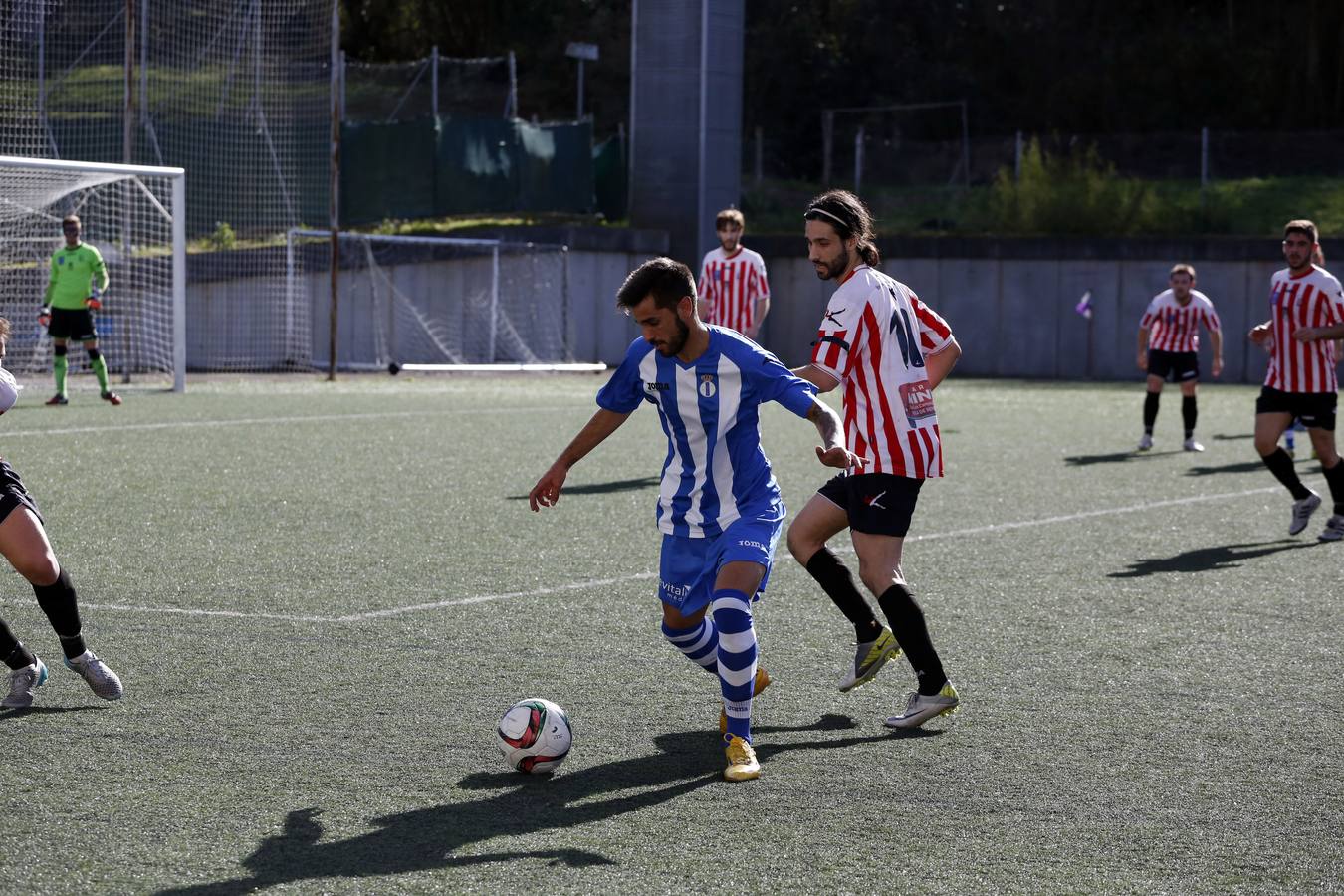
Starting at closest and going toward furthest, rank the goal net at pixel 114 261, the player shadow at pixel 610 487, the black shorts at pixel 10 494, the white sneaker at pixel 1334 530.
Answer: the black shorts at pixel 10 494 → the white sneaker at pixel 1334 530 → the player shadow at pixel 610 487 → the goal net at pixel 114 261

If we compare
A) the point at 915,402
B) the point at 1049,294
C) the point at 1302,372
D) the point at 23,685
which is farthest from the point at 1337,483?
the point at 1049,294

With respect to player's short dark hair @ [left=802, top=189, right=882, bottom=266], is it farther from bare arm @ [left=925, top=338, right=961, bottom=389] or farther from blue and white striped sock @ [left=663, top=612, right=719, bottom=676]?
blue and white striped sock @ [left=663, top=612, right=719, bottom=676]

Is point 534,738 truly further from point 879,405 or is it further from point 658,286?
point 879,405

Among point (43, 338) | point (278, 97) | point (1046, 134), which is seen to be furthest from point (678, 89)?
point (1046, 134)

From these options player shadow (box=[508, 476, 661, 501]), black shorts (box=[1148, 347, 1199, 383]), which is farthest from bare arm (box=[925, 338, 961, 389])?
black shorts (box=[1148, 347, 1199, 383])

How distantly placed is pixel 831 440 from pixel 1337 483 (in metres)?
6.50

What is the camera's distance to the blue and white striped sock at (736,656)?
4879mm

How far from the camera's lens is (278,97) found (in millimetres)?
26891

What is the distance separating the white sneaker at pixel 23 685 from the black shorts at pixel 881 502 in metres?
2.65

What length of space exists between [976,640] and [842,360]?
179cm

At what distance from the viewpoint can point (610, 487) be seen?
12.1 m

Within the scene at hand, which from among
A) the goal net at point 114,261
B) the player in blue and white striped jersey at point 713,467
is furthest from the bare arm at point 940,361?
the goal net at point 114,261

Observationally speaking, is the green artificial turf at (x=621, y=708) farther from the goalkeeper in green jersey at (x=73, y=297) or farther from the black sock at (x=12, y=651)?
the goalkeeper in green jersey at (x=73, y=297)

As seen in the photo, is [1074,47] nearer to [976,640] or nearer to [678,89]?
[678,89]
